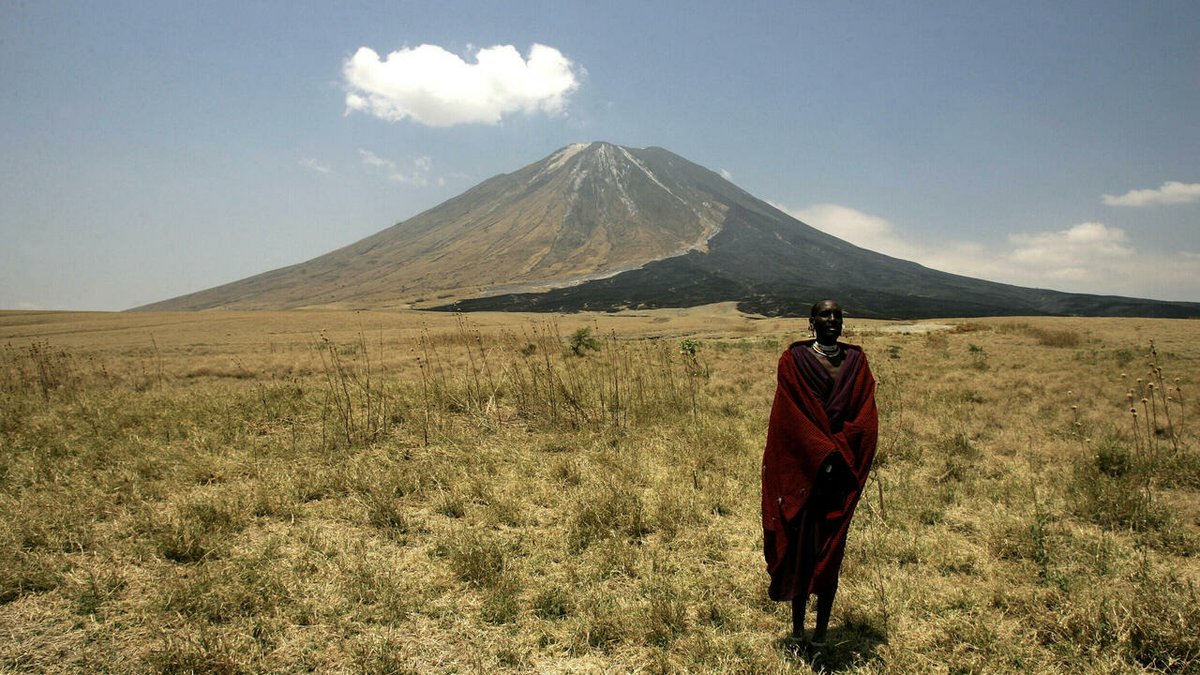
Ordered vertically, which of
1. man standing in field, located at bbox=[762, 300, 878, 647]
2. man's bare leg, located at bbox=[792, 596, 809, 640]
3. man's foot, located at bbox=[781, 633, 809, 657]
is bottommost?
man's foot, located at bbox=[781, 633, 809, 657]

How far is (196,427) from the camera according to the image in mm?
6727

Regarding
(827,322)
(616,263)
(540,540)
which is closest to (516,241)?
(616,263)

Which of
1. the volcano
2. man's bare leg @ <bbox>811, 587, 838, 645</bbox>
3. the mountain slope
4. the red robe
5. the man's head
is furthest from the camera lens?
the mountain slope

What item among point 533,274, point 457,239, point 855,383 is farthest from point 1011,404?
point 457,239

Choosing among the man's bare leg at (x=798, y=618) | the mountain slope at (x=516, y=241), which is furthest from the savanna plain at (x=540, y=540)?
the mountain slope at (x=516, y=241)

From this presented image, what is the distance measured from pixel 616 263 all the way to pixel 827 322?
11335 centimetres

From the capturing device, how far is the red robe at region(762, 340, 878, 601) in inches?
113

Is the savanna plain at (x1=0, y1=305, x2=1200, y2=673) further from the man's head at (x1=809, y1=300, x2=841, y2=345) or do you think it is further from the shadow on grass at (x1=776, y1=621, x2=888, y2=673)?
the man's head at (x1=809, y1=300, x2=841, y2=345)

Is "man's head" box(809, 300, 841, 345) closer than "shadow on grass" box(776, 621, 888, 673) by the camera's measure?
No

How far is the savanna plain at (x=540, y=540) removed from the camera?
Result: 300 cm

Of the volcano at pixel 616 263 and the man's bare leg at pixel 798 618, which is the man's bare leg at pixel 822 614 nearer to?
the man's bare leg at pixel 798 618

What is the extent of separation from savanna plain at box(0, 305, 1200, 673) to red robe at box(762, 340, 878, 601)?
19.7 inches

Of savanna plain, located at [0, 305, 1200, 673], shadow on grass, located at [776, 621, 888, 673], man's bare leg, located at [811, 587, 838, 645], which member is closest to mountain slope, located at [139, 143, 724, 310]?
savanna plain, located at [0, 305, 1200, 673]

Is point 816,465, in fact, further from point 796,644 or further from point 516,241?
point 516,241
